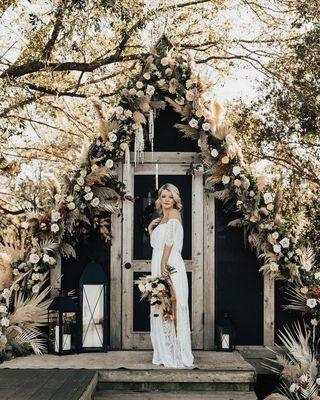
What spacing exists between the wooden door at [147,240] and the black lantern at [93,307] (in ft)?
1.25

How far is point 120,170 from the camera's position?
8188mm

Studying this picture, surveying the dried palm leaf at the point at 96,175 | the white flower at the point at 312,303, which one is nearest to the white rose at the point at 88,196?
the dried palm leaf at the point at 96,175

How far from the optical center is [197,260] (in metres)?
8.12

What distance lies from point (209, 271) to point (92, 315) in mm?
1437

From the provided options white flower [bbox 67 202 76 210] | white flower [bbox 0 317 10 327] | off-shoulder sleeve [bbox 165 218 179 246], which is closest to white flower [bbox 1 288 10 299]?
white flower [bbox 0 317 10 327]

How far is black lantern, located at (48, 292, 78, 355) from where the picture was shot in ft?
24.7

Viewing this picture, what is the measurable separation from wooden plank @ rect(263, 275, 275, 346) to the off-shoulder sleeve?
140cm

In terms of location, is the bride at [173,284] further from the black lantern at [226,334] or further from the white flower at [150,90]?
the white flower at [150,90]

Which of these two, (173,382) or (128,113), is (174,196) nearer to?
(128,113)

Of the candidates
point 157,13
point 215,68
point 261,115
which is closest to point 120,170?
point 157,13

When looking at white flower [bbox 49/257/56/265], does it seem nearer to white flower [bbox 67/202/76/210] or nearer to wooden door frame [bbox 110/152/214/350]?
white flower [bbox 67/202/76/210]

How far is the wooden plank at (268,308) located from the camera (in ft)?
26.4

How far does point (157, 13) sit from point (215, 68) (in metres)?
3.30

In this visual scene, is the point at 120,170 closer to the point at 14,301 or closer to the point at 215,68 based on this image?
the point at 14,301
